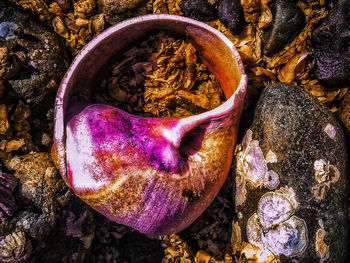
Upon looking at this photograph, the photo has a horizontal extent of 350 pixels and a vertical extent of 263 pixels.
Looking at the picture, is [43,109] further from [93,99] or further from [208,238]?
[208,238]

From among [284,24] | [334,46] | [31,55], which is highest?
[31,55]

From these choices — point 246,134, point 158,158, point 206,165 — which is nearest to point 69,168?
point 158,158

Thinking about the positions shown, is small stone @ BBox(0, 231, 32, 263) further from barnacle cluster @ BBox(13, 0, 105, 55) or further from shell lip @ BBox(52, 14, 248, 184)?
barnacle cluster @ BBox(13, 0, 105, 55)

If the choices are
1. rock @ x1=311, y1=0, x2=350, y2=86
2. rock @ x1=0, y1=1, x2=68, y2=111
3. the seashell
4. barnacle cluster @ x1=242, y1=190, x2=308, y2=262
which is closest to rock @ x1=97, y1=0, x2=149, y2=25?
the seashell

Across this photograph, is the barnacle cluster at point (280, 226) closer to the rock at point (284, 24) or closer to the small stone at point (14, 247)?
the rock at point (284, 24)

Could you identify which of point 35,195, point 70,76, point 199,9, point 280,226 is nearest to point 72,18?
point 70,76

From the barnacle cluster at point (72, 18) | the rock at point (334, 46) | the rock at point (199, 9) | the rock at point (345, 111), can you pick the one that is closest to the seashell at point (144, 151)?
the rock at point (199, 9)

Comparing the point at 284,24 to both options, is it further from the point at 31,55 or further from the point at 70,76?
the point at 31,55
